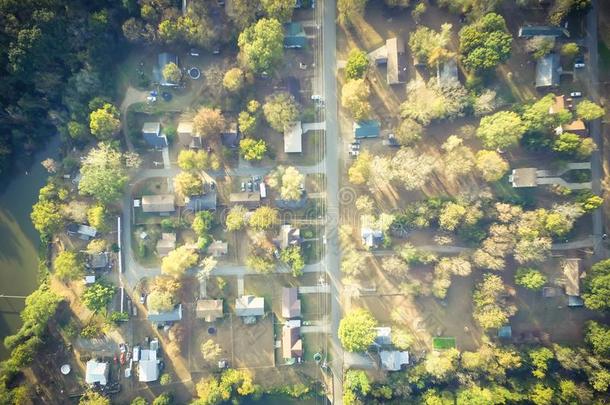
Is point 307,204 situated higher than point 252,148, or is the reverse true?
point 252,148

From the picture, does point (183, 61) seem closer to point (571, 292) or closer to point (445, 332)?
point (445, 332)

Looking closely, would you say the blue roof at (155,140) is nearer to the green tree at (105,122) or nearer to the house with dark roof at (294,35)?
the green tree at (105,122)

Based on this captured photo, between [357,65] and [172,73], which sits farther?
[172,73]

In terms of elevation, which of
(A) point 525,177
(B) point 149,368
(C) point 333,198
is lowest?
(B) point 149,368

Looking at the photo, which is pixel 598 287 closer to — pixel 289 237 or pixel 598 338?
pixel 598 338

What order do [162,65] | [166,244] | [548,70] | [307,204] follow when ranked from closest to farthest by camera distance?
1. [548,70]
2. [162,65]
3. [166,244]
4. [307,204]

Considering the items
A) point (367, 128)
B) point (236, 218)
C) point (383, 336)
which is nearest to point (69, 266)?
point (236, 218)
